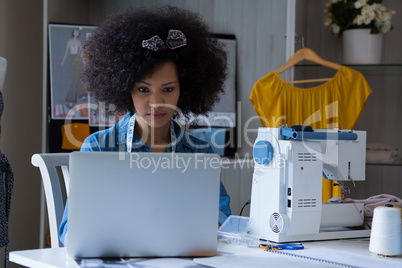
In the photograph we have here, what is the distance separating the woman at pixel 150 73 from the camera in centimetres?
188

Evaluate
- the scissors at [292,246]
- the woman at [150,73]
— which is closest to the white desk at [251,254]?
the scissors at [292,246]

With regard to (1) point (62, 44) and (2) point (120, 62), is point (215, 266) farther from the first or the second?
(1) point (62, 44)

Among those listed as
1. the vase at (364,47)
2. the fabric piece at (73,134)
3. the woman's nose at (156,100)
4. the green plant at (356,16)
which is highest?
the green plant at (356,16)

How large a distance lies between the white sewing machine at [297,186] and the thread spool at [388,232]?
24cm

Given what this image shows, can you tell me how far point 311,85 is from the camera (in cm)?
316

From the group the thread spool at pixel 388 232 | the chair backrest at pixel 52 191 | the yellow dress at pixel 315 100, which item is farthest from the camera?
the yellow dress at pixel 315 100

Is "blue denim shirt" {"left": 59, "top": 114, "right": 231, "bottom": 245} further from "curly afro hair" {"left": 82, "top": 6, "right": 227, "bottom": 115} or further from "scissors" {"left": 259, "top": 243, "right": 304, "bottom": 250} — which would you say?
"scissors" {"left": 259, "top": 243, "right": 304, "bottom": 250}

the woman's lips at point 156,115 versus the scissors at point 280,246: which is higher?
the woman's lips at point 156,115

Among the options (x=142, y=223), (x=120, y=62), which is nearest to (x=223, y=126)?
(x=120, y=62)

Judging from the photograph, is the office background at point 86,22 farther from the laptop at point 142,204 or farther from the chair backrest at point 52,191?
the laptop at point 142,204

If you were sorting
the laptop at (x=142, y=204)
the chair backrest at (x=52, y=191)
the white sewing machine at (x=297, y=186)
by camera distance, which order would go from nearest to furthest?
1. the laptop at (x=142, y=204)
2. the white sewing machine at (x=297, y=186)
3. the chair backrest at (x=52, y=191)

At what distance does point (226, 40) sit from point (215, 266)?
2174 mm

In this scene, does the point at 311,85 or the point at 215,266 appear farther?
the point at 311,85

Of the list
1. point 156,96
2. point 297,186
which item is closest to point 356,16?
point 156,96
